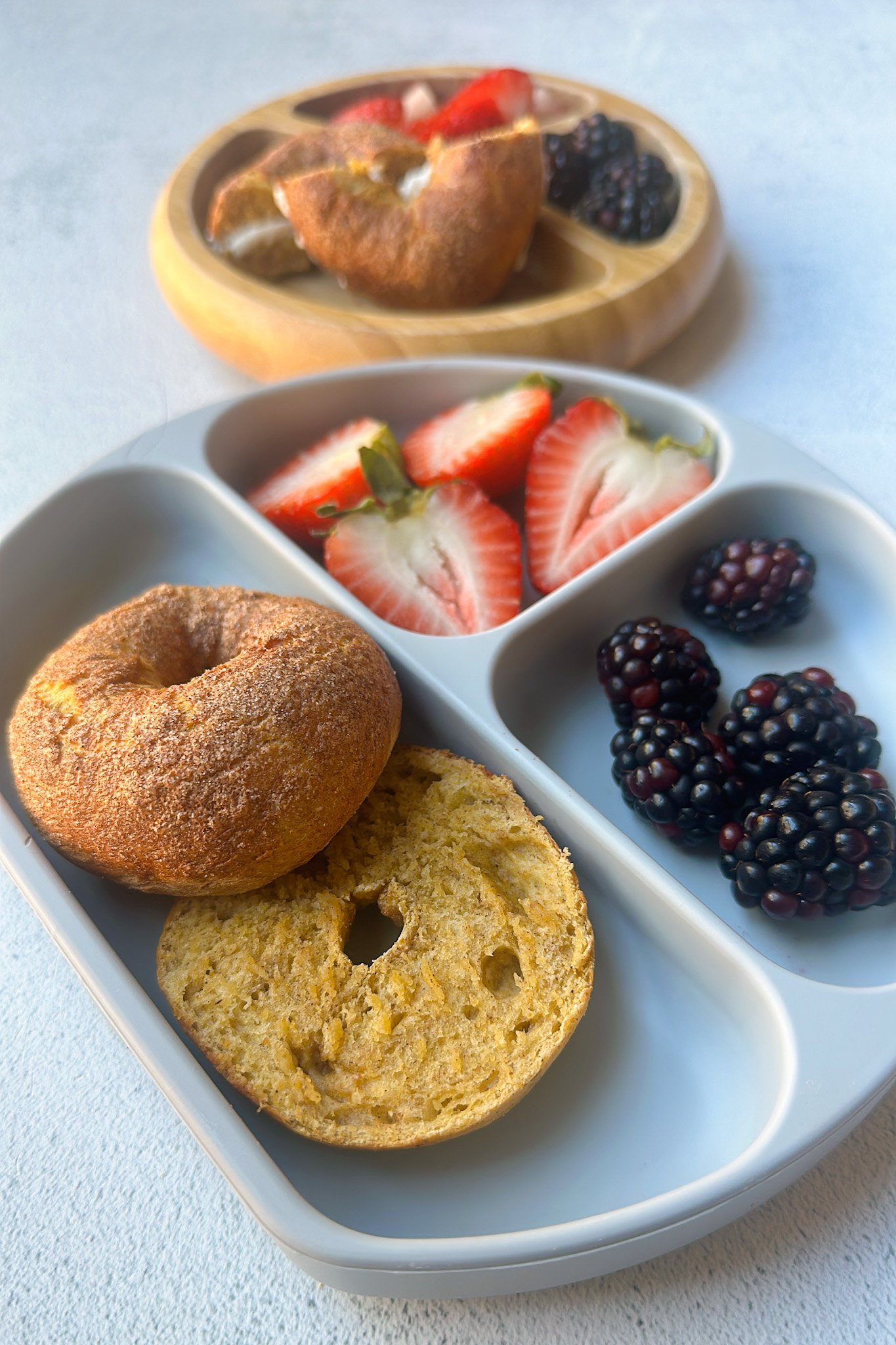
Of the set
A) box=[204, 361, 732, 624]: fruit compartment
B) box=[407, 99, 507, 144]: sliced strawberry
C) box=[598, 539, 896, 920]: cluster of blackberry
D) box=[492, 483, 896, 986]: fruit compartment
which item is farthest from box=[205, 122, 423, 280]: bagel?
box=[598, 539, 896, 920]: cluster of blackberry

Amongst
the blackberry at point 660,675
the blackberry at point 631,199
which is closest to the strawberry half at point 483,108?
the blackberry at point 631,199

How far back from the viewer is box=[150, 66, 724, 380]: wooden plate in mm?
1777

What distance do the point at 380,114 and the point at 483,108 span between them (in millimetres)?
237

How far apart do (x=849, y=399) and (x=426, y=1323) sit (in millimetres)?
1762

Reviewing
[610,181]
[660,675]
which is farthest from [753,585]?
[610,181]

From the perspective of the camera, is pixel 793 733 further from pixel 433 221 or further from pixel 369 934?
pixel 433 221

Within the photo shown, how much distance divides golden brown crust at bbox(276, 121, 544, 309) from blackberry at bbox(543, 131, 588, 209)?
8.3 inches

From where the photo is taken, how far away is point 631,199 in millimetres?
2002

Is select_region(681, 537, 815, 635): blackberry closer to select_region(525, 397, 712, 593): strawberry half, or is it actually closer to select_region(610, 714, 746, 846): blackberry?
select_region(525, 397, 712, 593): strawberry half

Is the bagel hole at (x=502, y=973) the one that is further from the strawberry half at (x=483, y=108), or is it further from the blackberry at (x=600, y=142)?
the strawberry half at (x=483, y=108)

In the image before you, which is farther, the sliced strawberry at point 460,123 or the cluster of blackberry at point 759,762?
the sliced strawberry at point 460,123

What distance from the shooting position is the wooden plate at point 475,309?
1.78 metres

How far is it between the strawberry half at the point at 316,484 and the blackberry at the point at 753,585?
544 millimetres

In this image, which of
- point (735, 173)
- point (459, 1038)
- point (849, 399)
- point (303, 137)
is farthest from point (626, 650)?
point (735, 173)
